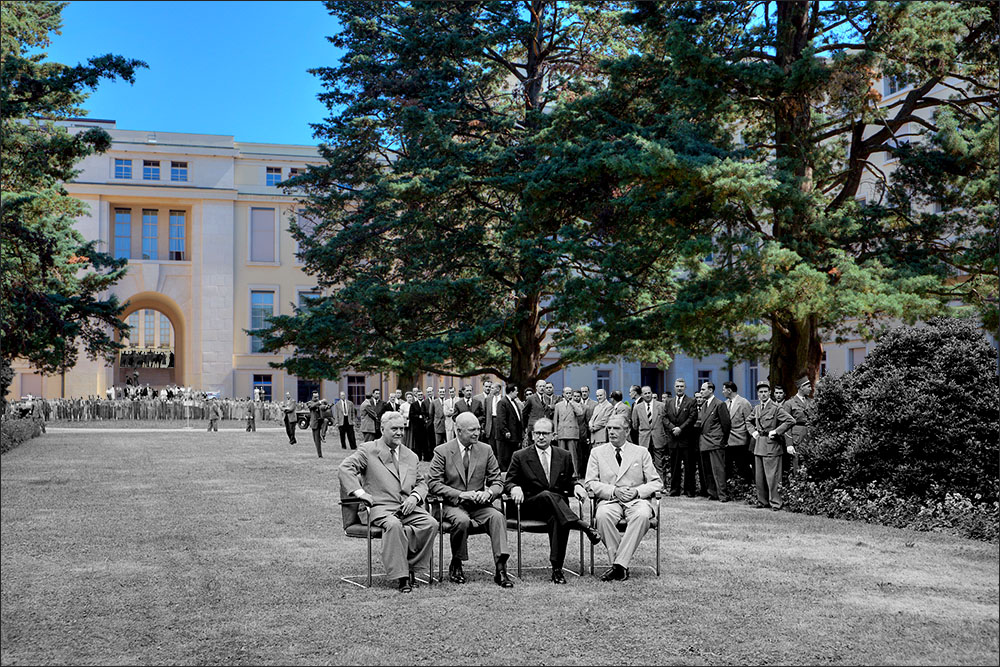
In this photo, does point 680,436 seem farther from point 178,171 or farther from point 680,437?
point 178,171

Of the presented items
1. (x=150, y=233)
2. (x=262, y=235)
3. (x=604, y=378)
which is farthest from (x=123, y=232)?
(x=604, y=378)

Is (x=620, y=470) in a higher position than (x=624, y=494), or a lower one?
higher

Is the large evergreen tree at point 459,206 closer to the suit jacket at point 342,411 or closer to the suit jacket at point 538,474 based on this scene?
the suit jacket at point 342,411

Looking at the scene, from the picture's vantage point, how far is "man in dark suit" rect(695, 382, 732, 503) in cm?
1496

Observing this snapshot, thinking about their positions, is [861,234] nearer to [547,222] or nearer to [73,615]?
[547,222]

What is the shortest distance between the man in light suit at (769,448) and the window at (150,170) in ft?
165

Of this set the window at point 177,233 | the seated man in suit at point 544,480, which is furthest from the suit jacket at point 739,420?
the window at point 177,233

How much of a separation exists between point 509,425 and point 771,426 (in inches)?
237

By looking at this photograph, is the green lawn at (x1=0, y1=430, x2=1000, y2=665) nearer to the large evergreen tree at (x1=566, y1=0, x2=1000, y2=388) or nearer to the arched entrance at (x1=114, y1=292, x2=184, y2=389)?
the large evergreen tree at (x1=566, y1=0, x2=1000, y2=388)

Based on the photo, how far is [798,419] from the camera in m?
14.1

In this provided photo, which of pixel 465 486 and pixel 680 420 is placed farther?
pixel 680 420

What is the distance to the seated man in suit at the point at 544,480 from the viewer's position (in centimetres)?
859

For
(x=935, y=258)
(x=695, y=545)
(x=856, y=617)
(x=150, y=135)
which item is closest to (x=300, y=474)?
(x=695, y=545)

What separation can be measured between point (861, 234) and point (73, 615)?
1471 centimetres
